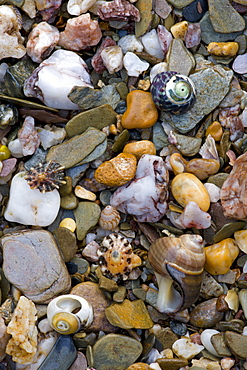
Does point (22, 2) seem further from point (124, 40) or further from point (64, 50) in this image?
point (124, 40)

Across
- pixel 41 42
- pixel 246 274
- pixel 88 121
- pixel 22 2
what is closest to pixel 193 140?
pixel 88 121

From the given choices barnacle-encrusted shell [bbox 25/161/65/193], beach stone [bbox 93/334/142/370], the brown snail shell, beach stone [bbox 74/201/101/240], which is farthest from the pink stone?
beach stone [bbox 93/334/142/370]

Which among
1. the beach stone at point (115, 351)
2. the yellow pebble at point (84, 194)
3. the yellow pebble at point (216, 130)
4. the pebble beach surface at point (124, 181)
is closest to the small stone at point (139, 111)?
the pebble beach surface at point (124, 181)

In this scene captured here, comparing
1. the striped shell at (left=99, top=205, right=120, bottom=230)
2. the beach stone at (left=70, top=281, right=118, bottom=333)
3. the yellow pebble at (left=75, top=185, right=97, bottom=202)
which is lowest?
the beach stone at (left=70, top=281, right=118, bottom=333)

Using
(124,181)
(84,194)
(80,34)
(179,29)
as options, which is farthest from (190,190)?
(80,34)

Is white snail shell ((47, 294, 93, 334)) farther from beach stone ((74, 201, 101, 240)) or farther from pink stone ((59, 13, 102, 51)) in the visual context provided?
pink stone ((59, 13, 102, 51))

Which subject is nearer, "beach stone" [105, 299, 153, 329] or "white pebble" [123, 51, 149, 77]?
"beach stone" [105, 299, 153, 329]

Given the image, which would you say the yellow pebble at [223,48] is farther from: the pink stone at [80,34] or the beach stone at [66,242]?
the beach stone at [66,242]
